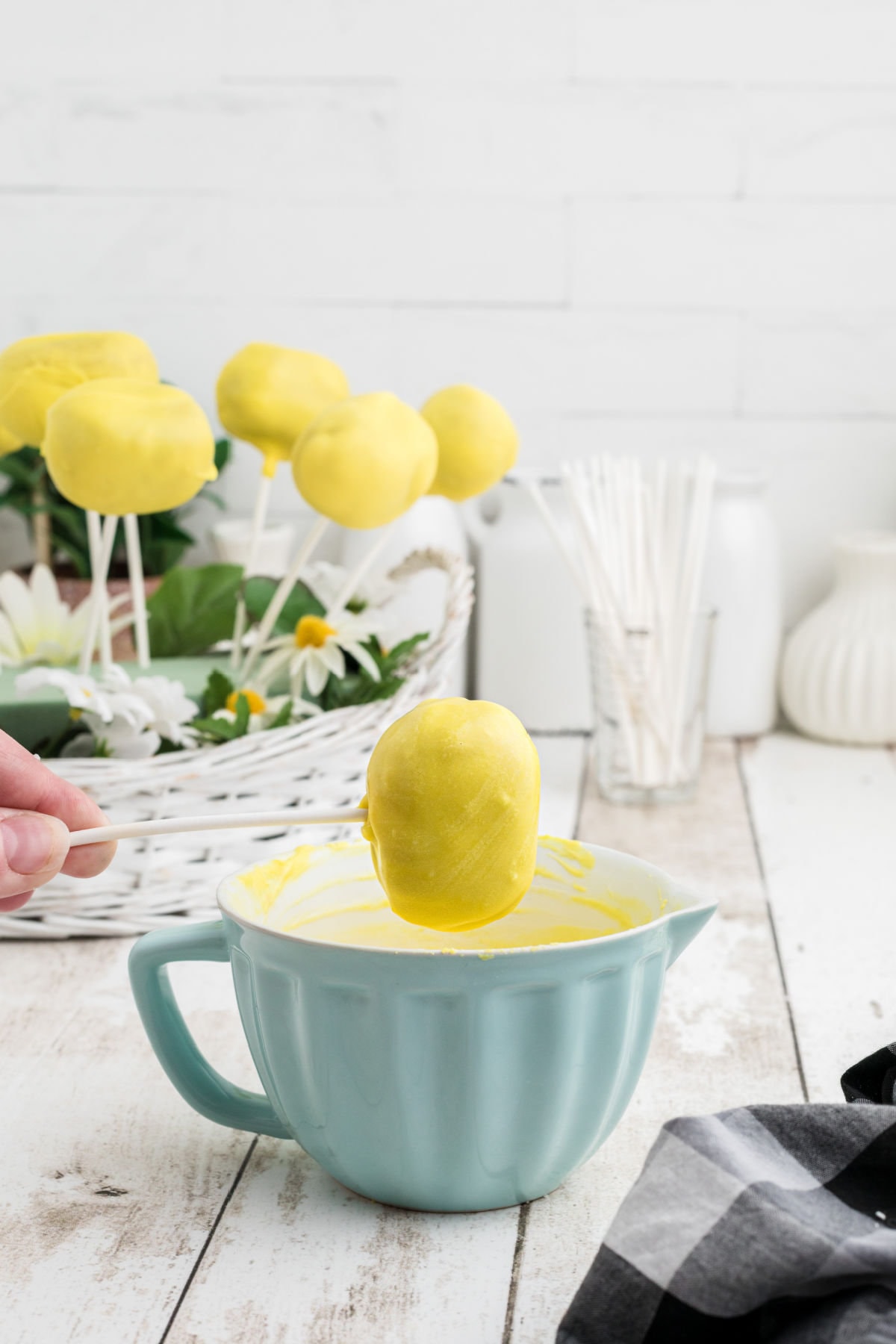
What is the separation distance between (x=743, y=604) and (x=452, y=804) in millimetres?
813

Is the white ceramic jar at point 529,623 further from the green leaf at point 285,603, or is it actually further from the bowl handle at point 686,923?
A: the bowl handle at point 686,923

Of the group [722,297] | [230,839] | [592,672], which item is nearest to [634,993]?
[230,839]

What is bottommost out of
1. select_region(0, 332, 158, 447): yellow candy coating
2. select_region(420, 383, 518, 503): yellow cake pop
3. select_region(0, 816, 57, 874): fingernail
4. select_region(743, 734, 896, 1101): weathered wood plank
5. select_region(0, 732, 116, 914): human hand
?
select_region(743, 734, 896, 1101): weathered wood plank

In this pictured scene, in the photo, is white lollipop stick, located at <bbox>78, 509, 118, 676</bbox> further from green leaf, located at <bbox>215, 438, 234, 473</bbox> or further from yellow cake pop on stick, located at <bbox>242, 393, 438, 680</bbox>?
green leaf, located at <bbox>215, 438, 234, 473</bbox>

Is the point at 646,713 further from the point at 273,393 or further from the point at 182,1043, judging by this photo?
the point at 182,1043

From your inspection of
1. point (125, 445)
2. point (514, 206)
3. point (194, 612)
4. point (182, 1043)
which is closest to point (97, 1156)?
point (182, 1043)

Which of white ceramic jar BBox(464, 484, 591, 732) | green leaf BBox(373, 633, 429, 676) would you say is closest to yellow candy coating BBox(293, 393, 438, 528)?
green leaf BBox(373, 633, 429, 676)

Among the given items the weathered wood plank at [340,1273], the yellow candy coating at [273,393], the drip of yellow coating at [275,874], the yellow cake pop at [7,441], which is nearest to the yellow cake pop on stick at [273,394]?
the yellow candy coating at [273,393]

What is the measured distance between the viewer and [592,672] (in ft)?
3.32

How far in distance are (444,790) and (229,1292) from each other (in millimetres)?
167

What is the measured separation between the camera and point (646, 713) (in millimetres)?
977

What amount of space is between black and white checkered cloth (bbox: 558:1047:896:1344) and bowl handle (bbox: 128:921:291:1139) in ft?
0.46

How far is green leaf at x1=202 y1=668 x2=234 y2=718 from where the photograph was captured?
28.2 inches

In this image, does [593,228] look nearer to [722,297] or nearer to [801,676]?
[722,297]
